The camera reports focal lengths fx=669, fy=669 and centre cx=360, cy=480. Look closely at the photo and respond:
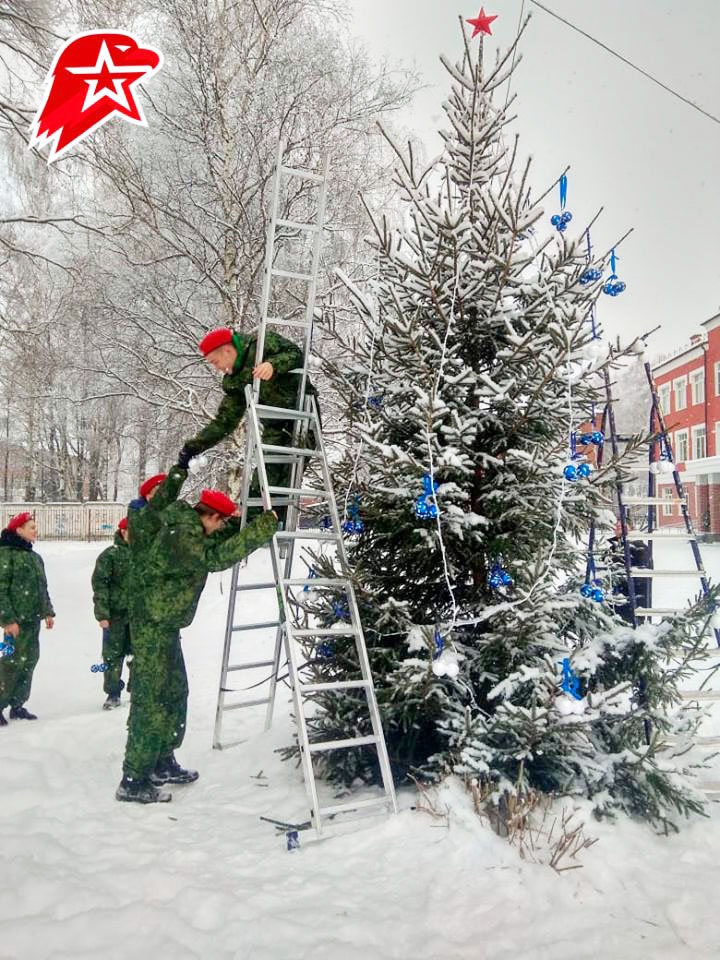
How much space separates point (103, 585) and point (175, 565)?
2.39 meters

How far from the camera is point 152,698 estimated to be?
4.30 meters

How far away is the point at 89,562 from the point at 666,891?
18.9 meters

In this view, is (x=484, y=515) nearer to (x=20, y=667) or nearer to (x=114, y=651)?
(x=114, y=651)

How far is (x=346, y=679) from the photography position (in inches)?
172

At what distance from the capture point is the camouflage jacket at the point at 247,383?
455 centimetres

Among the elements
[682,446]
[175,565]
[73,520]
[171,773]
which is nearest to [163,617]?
[175,565]

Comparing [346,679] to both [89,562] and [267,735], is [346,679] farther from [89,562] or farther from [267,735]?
[89,562]

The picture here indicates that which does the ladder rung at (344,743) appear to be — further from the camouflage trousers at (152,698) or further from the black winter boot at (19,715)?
the black winter boot at (19,715)

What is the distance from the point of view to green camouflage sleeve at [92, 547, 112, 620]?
6207 millimetres

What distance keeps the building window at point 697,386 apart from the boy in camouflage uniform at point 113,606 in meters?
33.2

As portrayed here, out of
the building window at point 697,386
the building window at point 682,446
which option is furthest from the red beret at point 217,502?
the building window at point 682,446

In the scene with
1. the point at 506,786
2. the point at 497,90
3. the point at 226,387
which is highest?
the point at 497,90

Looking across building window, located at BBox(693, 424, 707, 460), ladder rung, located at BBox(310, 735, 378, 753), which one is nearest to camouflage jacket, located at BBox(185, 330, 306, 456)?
ladder rung, located at BBox(310, 735, 378, 753)

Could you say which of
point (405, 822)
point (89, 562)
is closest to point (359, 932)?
point (405, 822)
